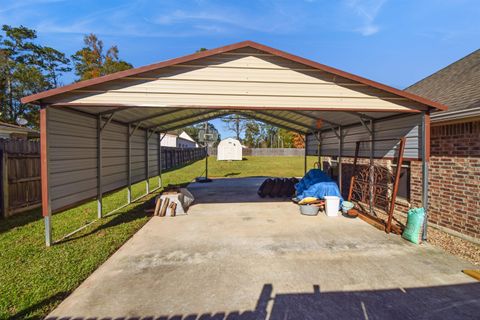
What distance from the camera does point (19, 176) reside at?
23.9 feet

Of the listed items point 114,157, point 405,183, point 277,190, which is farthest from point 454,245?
point 114,157

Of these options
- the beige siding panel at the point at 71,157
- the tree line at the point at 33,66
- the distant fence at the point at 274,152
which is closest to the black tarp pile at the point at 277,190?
the beige siding panel at the point at 71,157

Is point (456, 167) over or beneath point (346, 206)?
over

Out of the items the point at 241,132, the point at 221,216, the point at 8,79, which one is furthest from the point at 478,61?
Result: the point at 241,132

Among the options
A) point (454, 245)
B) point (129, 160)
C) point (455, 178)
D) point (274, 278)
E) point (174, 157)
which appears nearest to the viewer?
point (274, 278)

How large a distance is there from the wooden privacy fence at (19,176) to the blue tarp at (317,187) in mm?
8546

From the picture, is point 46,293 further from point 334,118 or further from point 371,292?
point 334,118

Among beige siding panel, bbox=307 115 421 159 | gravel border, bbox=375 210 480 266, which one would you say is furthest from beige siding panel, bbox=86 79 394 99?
gravel border, bbox=375 210 480 266

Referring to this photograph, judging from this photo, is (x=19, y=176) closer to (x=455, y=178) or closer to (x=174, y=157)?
(x=455, y=178)

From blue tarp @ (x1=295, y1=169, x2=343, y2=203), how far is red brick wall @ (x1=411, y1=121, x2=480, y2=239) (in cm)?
260

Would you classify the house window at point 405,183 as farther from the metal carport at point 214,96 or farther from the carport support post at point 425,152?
the carport support post at point 425,152

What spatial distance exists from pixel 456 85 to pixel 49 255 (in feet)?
35.2

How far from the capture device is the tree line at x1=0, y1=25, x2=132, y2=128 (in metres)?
26.2

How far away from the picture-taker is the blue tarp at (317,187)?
335 inches
